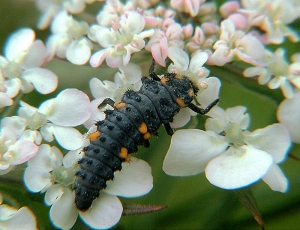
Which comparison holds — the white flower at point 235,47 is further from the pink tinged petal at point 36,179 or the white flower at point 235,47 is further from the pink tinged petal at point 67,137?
the pink tinged petal at point 36,179

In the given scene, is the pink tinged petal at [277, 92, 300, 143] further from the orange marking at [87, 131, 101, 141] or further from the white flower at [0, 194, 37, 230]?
the white flower at [0, 194, 37, 230]

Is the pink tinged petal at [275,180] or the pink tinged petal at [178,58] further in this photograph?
the pink tinged petal at [178,58]

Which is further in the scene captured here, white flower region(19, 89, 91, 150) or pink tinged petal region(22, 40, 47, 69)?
pink tinged petal region(22, 40, 47, 69)

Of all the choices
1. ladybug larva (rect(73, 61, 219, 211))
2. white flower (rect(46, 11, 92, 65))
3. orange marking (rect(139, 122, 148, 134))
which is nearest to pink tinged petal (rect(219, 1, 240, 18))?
ladybug larva (rect(73, 61, 219, 211))

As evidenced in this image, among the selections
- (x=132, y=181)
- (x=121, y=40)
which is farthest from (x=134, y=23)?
(x=132, y=181)

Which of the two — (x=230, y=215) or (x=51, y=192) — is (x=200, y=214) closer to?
(x=230, y=215)

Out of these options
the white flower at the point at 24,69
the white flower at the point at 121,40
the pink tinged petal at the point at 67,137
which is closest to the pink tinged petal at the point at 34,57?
the white flower at the point at 24,69
